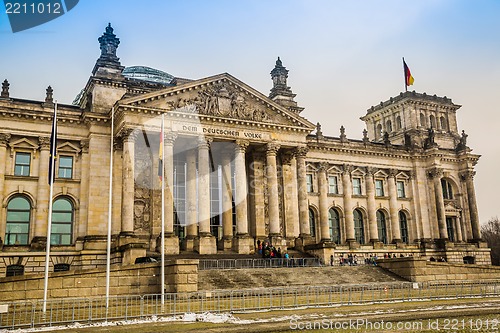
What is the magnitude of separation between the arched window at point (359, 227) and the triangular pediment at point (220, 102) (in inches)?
594

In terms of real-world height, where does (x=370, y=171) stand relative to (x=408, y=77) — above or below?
below

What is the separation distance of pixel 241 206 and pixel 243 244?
328 centimetres

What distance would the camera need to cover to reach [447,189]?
208 feet

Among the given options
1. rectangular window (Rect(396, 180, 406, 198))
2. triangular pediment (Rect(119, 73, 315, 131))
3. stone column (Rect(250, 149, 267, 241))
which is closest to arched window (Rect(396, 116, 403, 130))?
rectangular window (Rect(396, 180, 406, 198))

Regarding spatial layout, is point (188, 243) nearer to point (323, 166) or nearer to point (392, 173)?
point (323, 166)

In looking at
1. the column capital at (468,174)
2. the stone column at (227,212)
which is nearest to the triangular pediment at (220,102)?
the stone column at (227,212)

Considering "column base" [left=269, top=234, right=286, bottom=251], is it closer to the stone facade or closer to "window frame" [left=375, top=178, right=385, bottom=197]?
the stone facade

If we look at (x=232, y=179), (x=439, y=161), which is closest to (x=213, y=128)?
(x=232, y=179)

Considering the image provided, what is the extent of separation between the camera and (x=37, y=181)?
41.8 metres

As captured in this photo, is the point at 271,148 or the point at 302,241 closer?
the point at 271,148

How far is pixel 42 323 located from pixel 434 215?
51.2m

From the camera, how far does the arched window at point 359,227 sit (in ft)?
190

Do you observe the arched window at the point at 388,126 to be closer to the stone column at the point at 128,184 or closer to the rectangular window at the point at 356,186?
the rectangular window at the point at 356,186

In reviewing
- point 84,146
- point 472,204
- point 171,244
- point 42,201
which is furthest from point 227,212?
point 472,204
